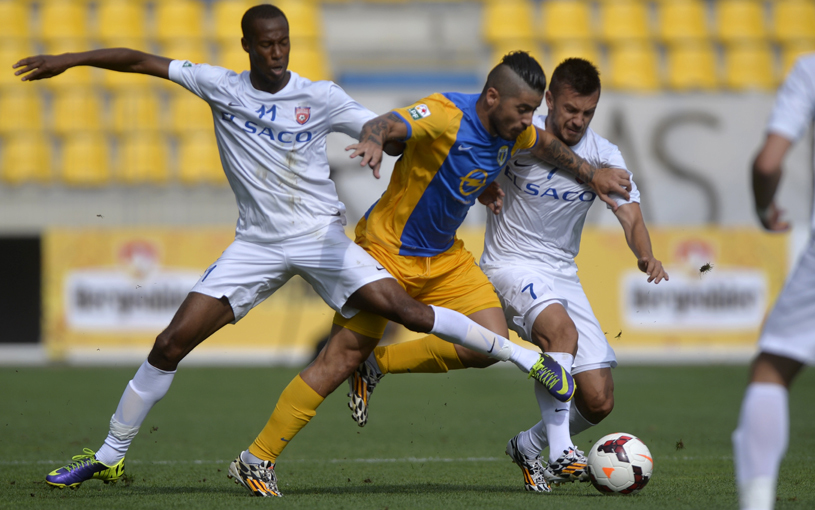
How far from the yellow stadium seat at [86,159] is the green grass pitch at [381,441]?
4358mm

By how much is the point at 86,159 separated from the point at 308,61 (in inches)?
180

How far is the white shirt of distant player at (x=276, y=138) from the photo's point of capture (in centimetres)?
493

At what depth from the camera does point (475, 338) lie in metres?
4.88

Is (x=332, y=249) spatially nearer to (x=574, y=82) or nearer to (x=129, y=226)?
(x=574, y=82)

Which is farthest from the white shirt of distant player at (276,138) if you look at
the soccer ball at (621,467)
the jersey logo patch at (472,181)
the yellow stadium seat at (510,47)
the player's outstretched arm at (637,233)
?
the yellow stadium seat at (510,47)

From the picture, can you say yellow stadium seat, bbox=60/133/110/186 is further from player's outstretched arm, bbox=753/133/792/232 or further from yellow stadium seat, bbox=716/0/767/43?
player's outstretched arm, bbox=753/133/792/232

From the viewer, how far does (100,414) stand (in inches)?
360

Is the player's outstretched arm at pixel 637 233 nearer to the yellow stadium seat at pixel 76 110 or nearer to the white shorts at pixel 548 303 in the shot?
the white shorts at pixel 548 303

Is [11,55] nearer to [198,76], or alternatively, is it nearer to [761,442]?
[198,76]

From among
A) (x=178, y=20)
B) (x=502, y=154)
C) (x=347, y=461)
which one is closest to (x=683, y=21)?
(x=178, y=20)

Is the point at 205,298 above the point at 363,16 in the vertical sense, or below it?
below

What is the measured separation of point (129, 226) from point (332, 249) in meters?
11.1

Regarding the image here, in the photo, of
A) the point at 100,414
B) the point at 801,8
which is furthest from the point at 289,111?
the point at 801,8

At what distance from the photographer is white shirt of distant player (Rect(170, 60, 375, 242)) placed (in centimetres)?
493
